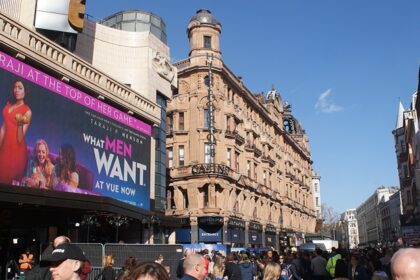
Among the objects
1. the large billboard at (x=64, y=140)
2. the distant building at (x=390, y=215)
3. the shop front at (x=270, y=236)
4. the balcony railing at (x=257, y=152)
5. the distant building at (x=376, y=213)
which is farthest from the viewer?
the distant building at (x=376, y=213)

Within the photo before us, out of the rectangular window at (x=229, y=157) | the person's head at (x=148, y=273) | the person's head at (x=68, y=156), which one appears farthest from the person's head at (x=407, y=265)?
the rectangular window at (x=229, y=157)

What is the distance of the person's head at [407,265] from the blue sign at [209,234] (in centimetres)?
3694

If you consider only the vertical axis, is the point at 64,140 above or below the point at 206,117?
below

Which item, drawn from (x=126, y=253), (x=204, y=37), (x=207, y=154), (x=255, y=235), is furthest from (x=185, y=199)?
(x=126, y=253)

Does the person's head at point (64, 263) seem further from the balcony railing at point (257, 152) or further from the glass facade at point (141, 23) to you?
the balcony railing at point (257, 152)

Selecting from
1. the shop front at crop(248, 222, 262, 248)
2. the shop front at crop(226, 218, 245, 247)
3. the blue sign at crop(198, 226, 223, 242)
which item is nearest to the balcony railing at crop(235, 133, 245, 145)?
the shop front at crop(226, 218, 245, 247)

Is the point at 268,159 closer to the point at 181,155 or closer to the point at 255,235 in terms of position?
the point at 255,235

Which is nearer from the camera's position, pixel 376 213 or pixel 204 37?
pixel 204 37

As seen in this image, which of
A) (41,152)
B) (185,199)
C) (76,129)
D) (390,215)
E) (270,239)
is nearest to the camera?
(41,152)

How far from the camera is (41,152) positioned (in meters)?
18.8

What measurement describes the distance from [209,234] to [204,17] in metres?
19.5

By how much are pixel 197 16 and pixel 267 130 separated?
59.6 ft

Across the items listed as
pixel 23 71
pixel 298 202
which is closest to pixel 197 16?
pixel 23 71

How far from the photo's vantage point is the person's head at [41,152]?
60.7 ft
